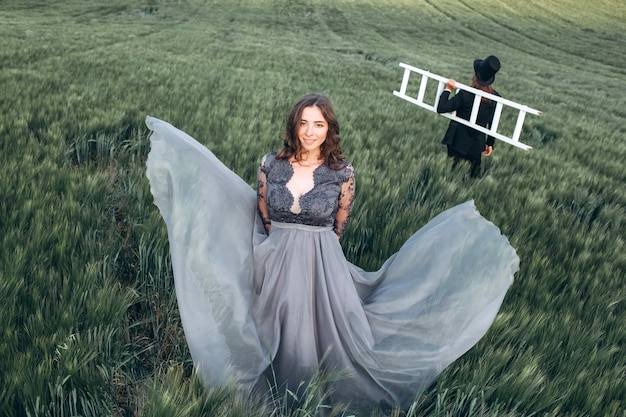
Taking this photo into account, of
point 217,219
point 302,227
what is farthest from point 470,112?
point 217,219

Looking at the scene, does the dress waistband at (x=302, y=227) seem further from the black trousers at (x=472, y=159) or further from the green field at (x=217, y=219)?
the black trousers at (x=472, y=159)

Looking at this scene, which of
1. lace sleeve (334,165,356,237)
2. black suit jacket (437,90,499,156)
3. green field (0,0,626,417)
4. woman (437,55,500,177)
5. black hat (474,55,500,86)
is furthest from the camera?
black suit jacket (437,90,499,156)

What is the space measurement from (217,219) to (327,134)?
0.63 m

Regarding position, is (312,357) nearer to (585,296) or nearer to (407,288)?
(407,288)

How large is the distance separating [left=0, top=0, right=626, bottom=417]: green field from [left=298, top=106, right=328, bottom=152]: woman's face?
33.0 inches

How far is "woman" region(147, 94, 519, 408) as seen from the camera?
5.88ft

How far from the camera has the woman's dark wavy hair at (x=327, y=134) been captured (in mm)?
2066

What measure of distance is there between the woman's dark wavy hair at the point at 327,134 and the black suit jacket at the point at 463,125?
2224 mm

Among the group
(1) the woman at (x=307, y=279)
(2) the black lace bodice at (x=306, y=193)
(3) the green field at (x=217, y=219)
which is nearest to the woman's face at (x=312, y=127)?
(1) the woman at (x=307, y=279)

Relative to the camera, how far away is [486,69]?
387cm

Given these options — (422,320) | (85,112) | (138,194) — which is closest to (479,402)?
(422,320)

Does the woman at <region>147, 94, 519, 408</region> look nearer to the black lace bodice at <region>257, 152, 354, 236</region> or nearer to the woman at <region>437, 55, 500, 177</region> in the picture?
the black lace bodice at <region>257, 152, 354, 236</region>

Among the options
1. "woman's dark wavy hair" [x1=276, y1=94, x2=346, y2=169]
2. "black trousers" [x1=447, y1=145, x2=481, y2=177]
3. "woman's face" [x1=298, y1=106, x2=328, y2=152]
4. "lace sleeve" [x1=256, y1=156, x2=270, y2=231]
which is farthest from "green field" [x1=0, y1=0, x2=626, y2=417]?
"woman's face" [x1=298, y1=106, x2=328, y2=152]

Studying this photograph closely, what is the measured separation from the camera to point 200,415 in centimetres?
126
